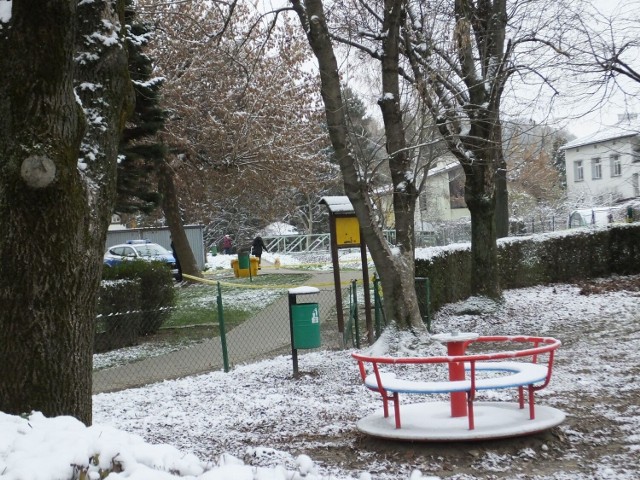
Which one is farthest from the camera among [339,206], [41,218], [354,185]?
[339,206]

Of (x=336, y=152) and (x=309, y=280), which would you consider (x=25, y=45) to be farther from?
(x=309, y=280)

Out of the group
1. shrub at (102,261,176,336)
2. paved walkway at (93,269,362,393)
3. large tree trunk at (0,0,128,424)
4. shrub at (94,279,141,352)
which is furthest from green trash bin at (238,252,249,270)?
large tree trunk at (0,0,128,424)

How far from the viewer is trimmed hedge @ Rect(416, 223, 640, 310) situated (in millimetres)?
23188

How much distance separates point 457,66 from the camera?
51.4 ft

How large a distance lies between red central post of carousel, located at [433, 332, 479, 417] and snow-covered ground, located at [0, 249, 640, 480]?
70cm

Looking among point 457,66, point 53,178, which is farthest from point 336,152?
point 53,178

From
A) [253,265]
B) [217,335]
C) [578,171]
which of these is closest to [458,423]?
[217,335]

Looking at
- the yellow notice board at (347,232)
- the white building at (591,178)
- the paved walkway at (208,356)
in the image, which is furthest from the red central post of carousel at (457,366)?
the white building at (591,178)

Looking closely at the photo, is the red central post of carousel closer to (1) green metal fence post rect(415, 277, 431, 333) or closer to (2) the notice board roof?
(2) the notice board roof

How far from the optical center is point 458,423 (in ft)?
23.8

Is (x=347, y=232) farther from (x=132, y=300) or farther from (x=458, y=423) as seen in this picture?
(x=458, y=423)

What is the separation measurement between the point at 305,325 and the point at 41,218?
6.31 m

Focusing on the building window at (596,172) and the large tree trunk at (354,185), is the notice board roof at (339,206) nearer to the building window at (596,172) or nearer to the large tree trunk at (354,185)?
the large tree trunk at (354,185)

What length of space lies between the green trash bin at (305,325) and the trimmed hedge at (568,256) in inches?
480
